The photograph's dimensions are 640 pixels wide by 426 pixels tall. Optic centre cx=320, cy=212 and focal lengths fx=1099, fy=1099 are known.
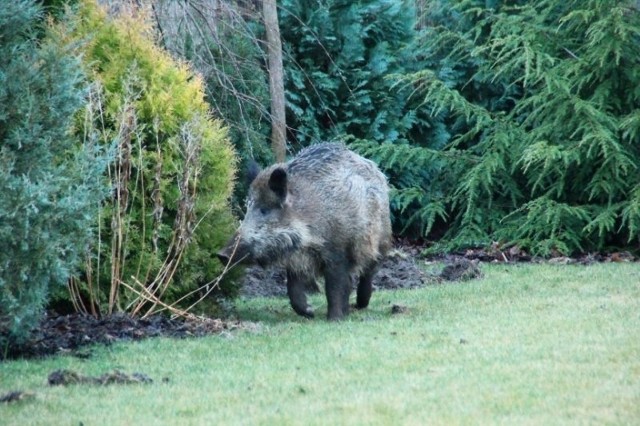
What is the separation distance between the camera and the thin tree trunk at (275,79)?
1435 cm

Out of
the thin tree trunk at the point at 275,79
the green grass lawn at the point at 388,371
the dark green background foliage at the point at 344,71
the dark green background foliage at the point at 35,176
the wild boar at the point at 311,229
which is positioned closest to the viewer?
the green grass lawn at the point at 388,371

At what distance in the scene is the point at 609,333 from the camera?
858 cm

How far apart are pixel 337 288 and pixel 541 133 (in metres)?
5.41

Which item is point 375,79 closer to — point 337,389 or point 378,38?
point 378,38

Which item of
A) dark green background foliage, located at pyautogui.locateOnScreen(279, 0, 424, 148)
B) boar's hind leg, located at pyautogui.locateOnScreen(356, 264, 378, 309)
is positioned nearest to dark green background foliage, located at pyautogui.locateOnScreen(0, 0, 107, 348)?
boar's hind leg, located at pyautogui.locateOnScreen(356, 264, 378, 309)

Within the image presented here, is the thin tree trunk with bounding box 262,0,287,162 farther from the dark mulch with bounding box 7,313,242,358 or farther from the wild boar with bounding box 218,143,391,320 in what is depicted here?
the dark mulch with bounding box 7,313,242,358

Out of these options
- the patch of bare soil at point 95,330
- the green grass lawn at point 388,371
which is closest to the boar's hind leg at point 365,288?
the patch of bare soil at point 95,330

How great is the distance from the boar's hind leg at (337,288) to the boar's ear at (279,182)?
0.85 meters

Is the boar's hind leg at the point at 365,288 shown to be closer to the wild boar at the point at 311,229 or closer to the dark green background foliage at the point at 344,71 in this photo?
the wild boar at the point at 311,229

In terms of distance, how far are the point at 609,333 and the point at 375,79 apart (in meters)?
8.75

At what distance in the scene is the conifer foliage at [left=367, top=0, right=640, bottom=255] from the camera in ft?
47.4

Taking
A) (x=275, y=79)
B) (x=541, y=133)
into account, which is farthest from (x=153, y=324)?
(x=541, y=133)

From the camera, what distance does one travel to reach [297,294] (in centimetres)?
1084

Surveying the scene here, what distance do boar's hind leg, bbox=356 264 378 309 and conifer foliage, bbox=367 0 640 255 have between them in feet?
12.1
